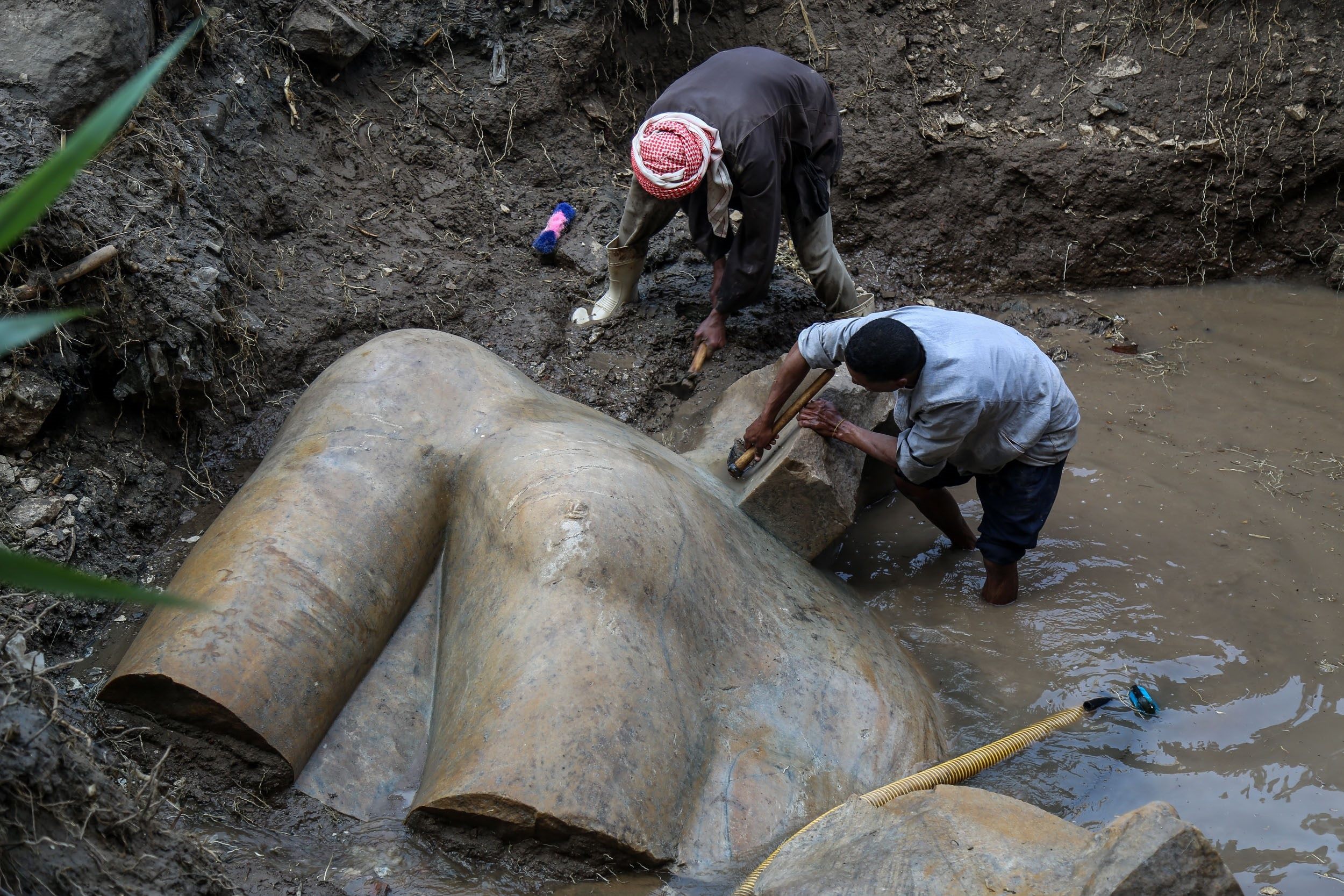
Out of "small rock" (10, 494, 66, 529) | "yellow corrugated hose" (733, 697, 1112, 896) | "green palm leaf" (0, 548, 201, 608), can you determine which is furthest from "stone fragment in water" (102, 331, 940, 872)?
"green palm leaf" (0, 548, 201, 608)

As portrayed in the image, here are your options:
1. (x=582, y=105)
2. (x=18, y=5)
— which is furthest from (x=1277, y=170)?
(x=18, y=5)

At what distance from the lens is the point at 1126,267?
5.79 m

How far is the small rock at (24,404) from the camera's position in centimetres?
312

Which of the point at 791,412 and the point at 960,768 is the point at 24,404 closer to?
the point at 791,412

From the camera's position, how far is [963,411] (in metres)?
3.21

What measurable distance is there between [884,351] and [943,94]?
3467 mm

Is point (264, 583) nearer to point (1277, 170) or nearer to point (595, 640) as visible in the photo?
point (595, 640)

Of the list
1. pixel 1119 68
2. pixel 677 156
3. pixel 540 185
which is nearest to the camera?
pixel 677 156

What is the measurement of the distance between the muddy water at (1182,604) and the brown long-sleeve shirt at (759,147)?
132 centimetres

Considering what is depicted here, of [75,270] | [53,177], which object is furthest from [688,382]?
[53,177]

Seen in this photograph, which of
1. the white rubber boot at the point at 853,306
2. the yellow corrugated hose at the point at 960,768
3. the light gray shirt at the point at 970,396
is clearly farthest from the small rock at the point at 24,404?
the white rubber boot at the point at 853,306

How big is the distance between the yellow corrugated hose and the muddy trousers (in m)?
2.12

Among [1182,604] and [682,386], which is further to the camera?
[682,386]

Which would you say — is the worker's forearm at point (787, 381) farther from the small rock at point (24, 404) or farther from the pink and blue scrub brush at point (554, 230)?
the small rock at point (24, 404)
